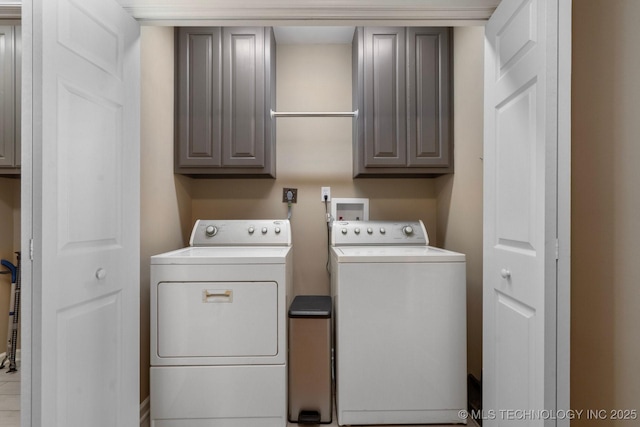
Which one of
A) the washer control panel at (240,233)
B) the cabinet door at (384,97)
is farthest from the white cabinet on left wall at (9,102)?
the cabinet door at (384,97)

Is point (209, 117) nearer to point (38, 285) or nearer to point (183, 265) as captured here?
point (183, 265)

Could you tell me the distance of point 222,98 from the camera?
2158mm

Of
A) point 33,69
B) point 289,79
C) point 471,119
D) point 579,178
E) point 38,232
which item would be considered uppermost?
point 289,79

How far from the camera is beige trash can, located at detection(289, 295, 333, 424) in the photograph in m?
1.69

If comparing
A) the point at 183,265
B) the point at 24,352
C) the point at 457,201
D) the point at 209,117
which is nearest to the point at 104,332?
the point at 24,352

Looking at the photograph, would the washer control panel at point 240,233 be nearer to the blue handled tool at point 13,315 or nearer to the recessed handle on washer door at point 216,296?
the recessed handle on washer door at point 216,296

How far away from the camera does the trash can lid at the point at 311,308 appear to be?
1704mm

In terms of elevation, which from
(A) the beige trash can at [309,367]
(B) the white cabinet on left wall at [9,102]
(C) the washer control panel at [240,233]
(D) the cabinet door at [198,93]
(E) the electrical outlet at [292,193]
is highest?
(D) the cabinet door at [198,93]

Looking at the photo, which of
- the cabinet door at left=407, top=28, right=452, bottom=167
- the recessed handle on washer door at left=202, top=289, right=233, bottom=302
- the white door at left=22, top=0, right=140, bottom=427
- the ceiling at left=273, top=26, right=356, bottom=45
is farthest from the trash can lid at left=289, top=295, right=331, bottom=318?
the ceiling at left=273, top=26, right=356, bottom=45

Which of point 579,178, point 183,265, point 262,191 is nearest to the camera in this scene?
point 579,178

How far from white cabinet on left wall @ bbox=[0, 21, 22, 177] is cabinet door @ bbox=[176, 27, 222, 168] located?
1059mm

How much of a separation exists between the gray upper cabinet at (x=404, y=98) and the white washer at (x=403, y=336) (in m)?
0.81

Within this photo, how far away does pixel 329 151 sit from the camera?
257cm

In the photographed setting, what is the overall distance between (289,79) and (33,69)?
1826 mm
